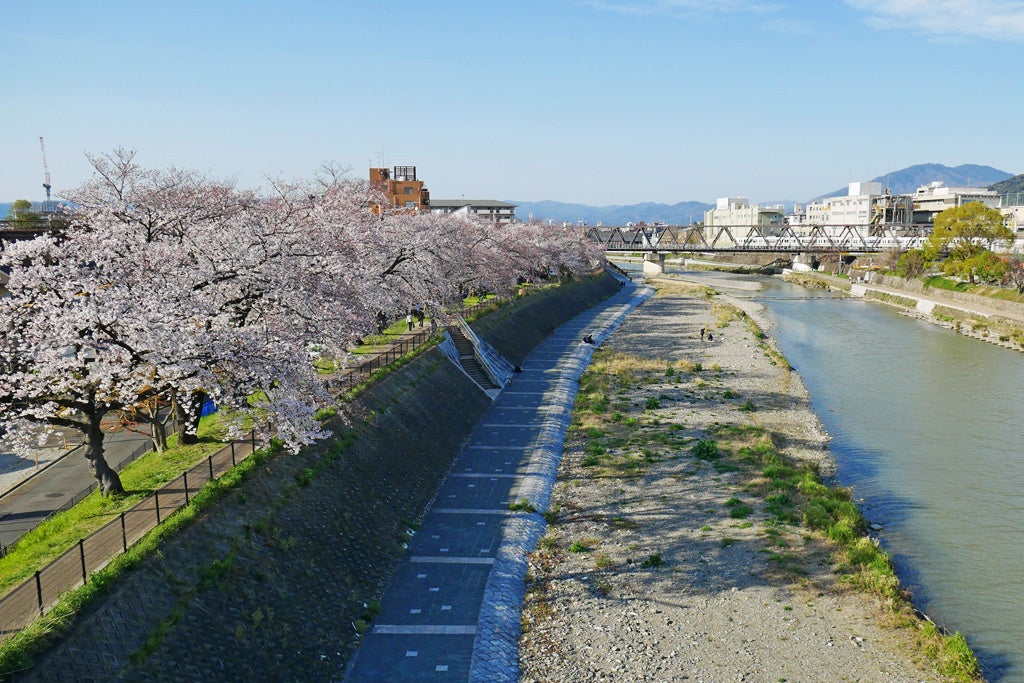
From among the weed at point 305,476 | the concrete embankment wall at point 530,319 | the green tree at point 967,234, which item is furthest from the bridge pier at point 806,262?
the weed at point 305,476

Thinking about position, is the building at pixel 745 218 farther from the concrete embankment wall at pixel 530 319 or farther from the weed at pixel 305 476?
the weed at pixel 305 476

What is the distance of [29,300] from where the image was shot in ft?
54.1

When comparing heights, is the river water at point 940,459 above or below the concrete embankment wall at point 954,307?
below

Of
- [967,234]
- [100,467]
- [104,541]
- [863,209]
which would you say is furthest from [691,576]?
[863,209]

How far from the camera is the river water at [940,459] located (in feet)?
59.4

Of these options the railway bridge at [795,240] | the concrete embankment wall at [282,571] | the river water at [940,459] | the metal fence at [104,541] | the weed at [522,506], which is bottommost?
the river water at [940,459]

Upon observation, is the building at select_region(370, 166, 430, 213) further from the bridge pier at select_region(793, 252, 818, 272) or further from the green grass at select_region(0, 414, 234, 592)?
the green grass at select_region(0, 414, 234, 592)

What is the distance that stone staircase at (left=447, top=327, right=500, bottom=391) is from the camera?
3725cm

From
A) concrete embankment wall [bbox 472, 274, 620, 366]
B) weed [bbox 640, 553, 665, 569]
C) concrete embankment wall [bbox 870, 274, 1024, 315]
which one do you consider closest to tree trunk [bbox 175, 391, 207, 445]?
weed [bbox 640, 553, 665, 569]

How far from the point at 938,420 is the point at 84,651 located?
35147 millimetres

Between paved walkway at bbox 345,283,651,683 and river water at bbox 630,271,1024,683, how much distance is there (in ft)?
33.1

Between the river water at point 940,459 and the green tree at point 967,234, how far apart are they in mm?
17396

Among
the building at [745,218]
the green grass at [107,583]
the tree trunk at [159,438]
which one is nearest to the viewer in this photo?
the green grass at [107,583]

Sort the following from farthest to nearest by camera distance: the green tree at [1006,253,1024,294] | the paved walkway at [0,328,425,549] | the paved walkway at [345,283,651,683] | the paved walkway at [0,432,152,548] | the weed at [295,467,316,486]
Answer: the green tree at [1006,253,1024,294] < the weed at [295,467,316,486] < the paved walkway at [0,328,425,549] < the paved walkway at [0,432,152,548] < the paved walkway at [345,283,651,683]
